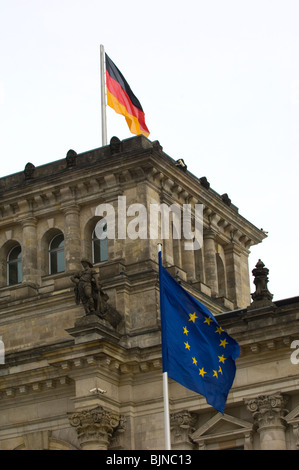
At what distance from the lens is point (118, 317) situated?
42.3m

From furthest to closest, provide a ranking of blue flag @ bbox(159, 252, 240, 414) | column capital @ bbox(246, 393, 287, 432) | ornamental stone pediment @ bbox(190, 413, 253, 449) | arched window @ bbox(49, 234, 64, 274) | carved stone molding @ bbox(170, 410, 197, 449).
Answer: arched window @ bbox(49, 234, 64, 274) < carved stone molding @ bbox(170, 410, 197, 449) < ornamental stone pediment @ bbox(190, 413, 253, 449) < column capital @ bbox(246, 393, 287, 432) < blue flag @ bbox(159, 252, 240, 414)

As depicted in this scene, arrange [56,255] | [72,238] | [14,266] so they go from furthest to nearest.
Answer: [14,266] → [56,255] → [72,238]

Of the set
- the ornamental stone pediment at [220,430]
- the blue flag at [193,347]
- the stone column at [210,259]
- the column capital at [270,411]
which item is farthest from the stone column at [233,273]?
the blue flag at [193,347]

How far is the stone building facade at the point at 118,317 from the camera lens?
39.6 meters

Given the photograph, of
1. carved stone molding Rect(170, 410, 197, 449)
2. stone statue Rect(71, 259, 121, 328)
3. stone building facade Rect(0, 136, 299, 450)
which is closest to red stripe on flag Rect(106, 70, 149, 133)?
stone building facade Rect(0, 136, 299, 450)

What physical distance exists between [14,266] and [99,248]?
3.62m

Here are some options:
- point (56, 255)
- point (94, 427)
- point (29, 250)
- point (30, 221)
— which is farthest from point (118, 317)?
point (30, 221)

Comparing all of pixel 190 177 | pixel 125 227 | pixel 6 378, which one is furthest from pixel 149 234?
pixel 6 378

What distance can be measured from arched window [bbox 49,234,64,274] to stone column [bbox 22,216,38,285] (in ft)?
1.99

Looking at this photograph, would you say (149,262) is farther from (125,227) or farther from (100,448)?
(100,448)

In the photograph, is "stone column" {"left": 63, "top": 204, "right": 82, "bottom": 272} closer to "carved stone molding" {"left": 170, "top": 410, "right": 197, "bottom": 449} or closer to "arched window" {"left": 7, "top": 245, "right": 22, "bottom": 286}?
"arched window" {"left": 7, "top": 245, "right": 22, "bottom": 286}

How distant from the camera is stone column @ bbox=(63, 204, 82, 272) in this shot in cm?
4462

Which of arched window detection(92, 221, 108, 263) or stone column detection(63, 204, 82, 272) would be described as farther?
arched window detection(92, 221, 108, 263)

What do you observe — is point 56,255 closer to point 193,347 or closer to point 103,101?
point 103,101
